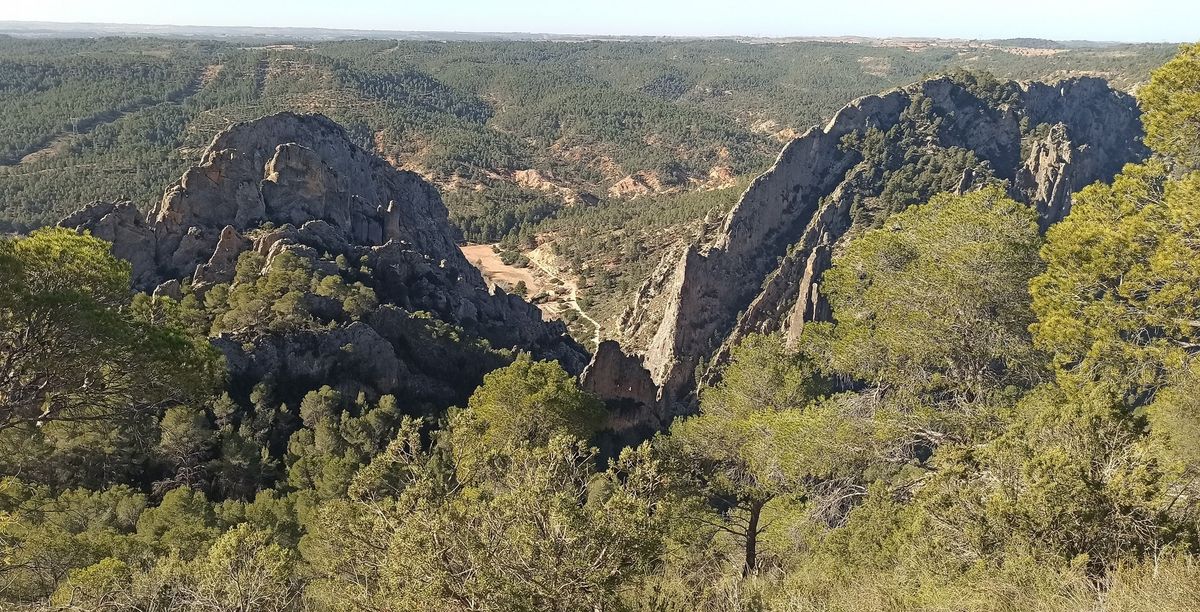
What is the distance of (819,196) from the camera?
75750mm

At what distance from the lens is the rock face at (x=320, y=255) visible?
34.2 m

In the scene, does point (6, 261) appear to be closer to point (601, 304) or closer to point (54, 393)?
point (54, 393)

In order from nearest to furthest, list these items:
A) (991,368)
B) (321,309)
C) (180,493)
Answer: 1. (991,368)
2. (180,493)
3. (321,309)

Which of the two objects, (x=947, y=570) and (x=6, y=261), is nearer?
→ (x=947, y=570)

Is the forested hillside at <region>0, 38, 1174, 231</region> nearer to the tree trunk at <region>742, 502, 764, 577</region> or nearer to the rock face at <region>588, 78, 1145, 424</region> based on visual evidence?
the rock face at <region>588, 78, 1145, 424</region>

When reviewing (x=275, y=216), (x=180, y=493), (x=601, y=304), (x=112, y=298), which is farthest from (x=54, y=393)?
(x=601, y=304)

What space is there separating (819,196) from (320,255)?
52.7 metres

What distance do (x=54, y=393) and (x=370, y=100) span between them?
167295mm

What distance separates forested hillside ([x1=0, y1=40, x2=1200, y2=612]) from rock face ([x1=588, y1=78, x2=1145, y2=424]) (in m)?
21.4

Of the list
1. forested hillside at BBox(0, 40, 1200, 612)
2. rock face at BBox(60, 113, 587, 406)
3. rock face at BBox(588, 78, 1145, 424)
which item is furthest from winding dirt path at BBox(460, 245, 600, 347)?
forested hillside at BBox(0, 40, 1200, 612)

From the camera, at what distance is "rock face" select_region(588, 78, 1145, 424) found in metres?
54.4

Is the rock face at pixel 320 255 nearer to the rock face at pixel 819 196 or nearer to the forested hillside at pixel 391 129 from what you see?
the rock face at pixel 819 196

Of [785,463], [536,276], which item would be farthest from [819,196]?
[785,463]

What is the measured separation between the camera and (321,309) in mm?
36500
